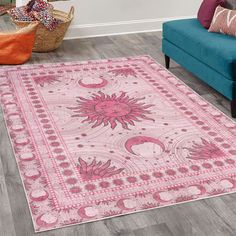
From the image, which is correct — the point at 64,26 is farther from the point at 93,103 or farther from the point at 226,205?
the point at 226,205

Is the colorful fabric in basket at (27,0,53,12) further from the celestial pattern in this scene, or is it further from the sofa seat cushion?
the celestial pattern

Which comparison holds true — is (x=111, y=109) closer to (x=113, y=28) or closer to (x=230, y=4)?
(x=230, y=4)

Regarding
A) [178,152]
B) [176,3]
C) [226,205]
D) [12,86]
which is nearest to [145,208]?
[226,205]

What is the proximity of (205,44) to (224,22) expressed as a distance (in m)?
0.31

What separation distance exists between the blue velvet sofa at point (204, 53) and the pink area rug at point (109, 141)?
17cm

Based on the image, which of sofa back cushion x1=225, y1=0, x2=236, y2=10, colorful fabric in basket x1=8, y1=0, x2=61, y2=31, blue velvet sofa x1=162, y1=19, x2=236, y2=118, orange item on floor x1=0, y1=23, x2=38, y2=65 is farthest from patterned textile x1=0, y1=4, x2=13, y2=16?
sofa back cushion x1=225, y1=0, x2=236, y2=10

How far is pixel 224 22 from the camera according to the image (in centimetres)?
382

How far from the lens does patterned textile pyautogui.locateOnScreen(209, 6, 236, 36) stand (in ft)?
12.4

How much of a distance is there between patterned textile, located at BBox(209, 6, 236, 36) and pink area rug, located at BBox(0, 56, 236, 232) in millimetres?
535

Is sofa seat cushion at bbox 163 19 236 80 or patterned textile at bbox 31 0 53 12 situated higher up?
patterned textile at bbox 31 0 53 12

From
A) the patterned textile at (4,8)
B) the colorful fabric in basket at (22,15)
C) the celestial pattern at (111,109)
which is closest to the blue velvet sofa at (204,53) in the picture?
the celestial pattern at (111,109)

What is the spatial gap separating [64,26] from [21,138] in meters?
1.84

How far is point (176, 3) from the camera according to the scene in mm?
5457

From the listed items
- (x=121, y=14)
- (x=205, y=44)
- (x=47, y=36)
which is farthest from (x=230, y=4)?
(x=47, y=36)
